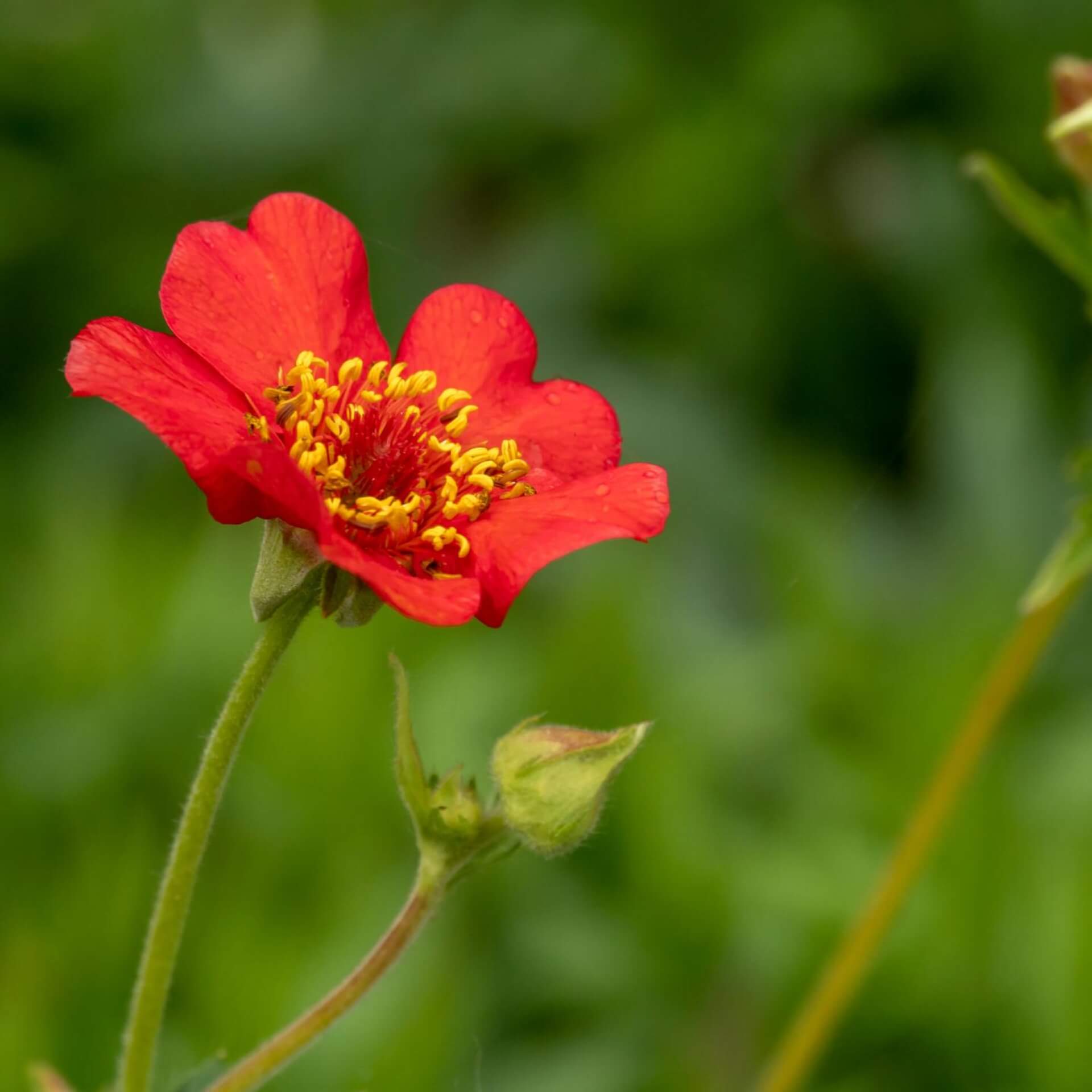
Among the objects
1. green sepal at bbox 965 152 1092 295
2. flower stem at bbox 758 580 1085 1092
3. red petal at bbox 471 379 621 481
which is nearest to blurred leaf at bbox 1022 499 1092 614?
flower stem at bbox 758 580 1085 1092

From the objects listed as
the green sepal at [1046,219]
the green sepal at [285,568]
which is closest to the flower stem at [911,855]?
the green sepal at [1046,219]

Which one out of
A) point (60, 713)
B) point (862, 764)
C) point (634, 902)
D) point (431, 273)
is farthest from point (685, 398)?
point (60, 713)

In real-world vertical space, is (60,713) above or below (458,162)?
below

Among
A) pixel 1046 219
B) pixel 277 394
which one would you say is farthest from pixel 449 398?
pixel 1046 219

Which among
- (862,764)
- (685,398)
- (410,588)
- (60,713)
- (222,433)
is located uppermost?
(222,433)

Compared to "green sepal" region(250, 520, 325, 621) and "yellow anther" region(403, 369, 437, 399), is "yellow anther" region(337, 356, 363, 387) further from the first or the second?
"green sepal" region(250, 520, 325, 621)

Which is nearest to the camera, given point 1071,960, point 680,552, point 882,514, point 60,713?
point 1071,960

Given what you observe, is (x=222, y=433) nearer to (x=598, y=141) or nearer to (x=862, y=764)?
(x=862, y=764)

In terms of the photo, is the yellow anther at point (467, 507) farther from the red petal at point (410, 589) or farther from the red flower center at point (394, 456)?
the red petal at point (410, 589)
